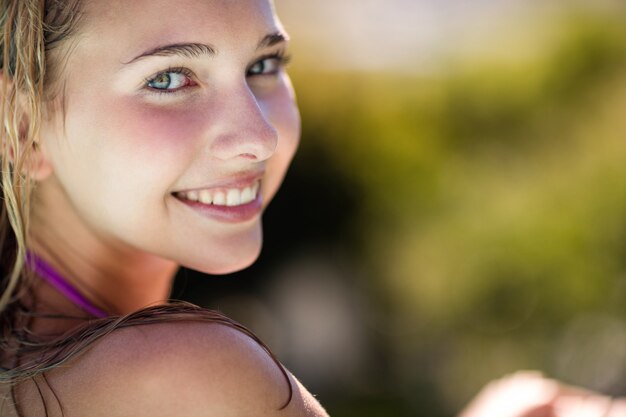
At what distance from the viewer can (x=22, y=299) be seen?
2004 millimetres

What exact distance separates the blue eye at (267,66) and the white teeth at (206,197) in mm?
337

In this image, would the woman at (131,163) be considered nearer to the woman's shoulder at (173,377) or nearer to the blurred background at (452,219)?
the woman's shoulder at (173,377)

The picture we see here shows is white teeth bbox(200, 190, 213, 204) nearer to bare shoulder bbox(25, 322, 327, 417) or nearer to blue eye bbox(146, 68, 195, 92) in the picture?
blue eye bbox(146, 68, 195, 92)

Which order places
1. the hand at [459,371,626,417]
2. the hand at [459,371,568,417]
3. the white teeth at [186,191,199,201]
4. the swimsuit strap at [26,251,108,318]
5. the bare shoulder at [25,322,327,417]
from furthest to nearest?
the hand at [459,371,568,417]
the hand at [459,371,626,417]
the swimsuit strap at [26,251,108,318]
the white teeth at [186,191,199,201]
the bare shoulder at [25,322,327,417]

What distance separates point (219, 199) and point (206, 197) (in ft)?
0.11

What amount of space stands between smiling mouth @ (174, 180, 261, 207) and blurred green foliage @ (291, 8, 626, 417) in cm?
364

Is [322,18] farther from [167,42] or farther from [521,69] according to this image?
[167,42]

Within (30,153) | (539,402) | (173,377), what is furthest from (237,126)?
(539,402)

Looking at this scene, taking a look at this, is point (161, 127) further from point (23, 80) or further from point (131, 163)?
point (23, 80)

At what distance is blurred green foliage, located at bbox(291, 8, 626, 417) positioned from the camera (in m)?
5.33

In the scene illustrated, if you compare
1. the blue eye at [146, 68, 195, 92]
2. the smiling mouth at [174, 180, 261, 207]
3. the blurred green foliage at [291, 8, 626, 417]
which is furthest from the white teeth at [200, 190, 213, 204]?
the blurred green foliage at [291, 8, 626, 417]

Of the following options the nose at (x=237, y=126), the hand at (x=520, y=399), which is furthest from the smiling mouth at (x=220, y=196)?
the hand at (x=520, y=399)

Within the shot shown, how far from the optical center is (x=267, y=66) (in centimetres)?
213

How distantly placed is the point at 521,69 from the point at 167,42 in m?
4.27
